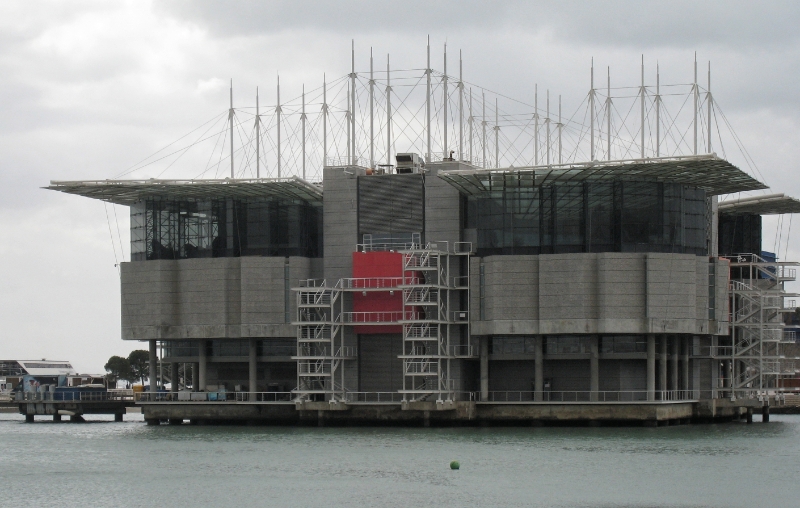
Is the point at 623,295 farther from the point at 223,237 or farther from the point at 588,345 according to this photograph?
the point at 223,237

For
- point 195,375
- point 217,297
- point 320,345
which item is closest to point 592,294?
point 320,345

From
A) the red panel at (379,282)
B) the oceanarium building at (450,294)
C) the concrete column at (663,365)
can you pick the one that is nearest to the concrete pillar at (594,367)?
the oceanarium building at (450,294)

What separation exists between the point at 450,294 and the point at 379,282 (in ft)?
19.1

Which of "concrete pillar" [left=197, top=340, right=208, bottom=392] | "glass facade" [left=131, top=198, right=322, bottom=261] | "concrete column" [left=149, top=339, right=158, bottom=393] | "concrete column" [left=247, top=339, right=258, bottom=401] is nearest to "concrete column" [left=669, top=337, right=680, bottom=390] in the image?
"glass facade" [left=131, top=198, right=322, bottom=261]

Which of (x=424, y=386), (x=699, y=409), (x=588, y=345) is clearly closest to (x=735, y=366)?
(x=699, y=409)

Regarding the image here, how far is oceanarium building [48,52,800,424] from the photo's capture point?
13200 centimetres

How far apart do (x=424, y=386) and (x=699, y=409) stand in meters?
22.9

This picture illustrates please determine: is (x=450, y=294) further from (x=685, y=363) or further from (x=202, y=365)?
(x=202, y=365)

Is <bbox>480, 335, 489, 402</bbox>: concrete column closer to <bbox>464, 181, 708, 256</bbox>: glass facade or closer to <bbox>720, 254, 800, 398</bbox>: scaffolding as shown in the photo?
<bbox>464, 181, 708, 256</bbox>: glass facade

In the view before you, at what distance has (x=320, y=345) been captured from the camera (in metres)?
139

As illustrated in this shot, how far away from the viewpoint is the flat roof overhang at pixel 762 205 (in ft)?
524

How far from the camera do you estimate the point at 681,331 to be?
132 meters

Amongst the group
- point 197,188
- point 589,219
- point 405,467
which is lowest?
point 405,467

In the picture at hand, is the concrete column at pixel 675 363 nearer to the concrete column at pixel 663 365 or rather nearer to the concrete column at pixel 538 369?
the concrete column at pixel 663 365
